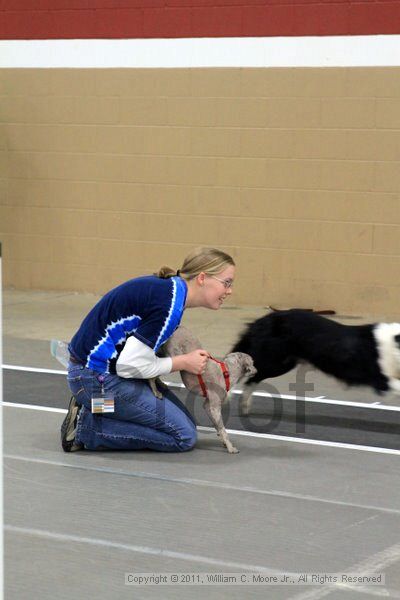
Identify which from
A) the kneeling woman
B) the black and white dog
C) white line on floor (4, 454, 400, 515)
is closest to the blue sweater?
the kneeling woman

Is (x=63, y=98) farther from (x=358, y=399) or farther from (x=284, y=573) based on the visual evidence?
(x=284, y=573)

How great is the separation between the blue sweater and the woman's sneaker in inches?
10.0

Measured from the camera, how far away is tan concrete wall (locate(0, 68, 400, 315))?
404 inches

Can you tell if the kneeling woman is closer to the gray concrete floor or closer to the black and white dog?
the gray concrete floor

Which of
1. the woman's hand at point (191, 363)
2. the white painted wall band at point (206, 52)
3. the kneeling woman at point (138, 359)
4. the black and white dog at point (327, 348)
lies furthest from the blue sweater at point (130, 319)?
the white painted wall band at point (206, 52)

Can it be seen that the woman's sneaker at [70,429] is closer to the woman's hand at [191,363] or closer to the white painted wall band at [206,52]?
the woman's hand at [191,363]

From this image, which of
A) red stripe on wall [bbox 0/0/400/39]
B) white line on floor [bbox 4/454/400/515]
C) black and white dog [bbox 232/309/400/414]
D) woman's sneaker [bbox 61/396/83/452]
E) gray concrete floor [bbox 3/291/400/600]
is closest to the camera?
gray concrete floor [bbox 3/291/400/600]

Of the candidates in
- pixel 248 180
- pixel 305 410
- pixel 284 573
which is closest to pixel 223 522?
pixel 284 573

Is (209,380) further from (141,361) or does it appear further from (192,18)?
(192,18)

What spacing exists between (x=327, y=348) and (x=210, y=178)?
489cm

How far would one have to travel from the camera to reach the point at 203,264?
573cm

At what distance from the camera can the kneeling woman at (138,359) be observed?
564 centimetres

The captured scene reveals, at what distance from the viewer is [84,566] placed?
Result: 14.0 feet

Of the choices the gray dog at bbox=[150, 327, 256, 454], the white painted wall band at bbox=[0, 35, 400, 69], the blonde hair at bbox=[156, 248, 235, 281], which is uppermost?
the white painted wall band at bbox=[0, 35, 400, 69]
